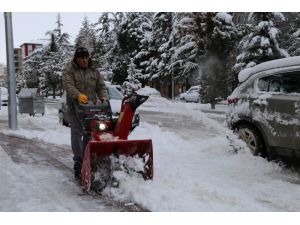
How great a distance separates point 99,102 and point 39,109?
13.7 meters

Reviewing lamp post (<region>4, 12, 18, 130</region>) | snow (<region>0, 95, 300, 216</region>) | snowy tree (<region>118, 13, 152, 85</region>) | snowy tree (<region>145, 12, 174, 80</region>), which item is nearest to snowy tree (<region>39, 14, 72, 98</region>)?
snowy tree (<region>118, 13, 152, 85</region>)

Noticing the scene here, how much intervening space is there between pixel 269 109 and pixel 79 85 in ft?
9.72

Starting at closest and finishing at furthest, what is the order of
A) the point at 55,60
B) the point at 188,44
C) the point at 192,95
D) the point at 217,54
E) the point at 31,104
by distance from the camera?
the point at 31,104
the point at 217,54
the point at 188,44
the point at 192,95
the point at 55,60

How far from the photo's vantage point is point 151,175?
18.1 feet

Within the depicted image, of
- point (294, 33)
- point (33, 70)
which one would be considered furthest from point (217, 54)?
point (33, 70)

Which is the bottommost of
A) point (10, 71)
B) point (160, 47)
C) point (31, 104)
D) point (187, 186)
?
point (187, 186)

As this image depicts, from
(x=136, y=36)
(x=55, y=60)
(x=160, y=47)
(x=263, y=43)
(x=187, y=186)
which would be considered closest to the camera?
(x=187, y=186)

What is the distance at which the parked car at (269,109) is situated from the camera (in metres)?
6.42

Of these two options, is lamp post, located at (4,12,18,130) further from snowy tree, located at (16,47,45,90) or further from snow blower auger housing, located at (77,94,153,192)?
snowy tree, located at (16,47,45,90)

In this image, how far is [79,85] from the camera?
19.8ft

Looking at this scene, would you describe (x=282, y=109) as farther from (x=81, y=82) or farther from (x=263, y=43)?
(x=263, y=43)

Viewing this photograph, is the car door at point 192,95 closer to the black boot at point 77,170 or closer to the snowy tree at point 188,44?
the snowy tree at point 188,44

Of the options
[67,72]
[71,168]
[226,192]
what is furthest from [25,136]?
[226,192]

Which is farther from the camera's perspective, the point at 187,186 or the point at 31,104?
the point at 31,104
